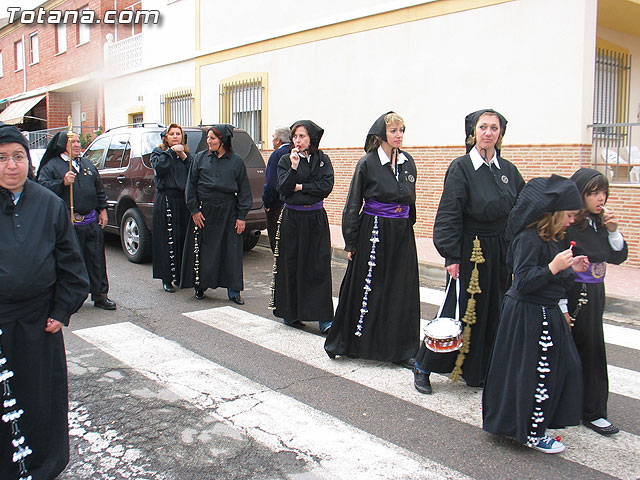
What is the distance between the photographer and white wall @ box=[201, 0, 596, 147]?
9.55m

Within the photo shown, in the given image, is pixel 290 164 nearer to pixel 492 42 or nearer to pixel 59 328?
pixel 59 328

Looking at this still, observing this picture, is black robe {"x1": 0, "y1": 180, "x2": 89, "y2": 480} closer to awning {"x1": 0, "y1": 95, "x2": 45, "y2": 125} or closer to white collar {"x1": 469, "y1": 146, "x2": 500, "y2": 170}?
white collar {"x1": 469, "y1": 146, "x2": 500, "y2": 170}

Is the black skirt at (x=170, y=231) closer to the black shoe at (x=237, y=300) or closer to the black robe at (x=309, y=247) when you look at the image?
the black shoe at (x=237, y=300)

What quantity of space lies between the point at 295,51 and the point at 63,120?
15.0 meters

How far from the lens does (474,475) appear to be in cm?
326

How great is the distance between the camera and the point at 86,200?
662 centimetres

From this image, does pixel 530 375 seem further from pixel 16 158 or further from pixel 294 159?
pixel 294 159

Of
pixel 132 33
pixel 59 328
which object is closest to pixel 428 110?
pixel 59 328

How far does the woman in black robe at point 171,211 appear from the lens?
7543 mm

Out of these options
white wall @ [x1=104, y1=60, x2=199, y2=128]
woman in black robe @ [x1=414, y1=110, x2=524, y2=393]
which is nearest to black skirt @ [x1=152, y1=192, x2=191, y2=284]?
woman in black robe @ [x1=414, y1=110, x2=524, y2=393]

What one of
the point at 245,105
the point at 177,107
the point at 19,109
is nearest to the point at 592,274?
the point at 245,105

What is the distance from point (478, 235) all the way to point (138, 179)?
635 centimetres

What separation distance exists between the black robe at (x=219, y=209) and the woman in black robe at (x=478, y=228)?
129 inches

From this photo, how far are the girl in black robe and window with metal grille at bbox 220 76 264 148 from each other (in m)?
12.6
